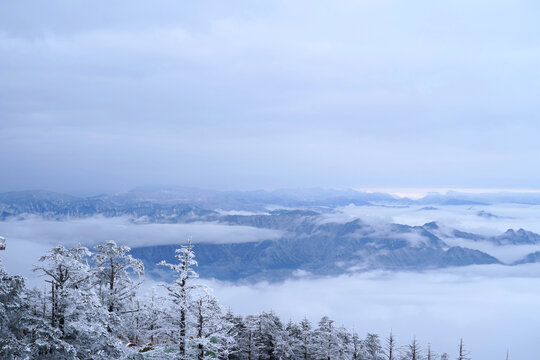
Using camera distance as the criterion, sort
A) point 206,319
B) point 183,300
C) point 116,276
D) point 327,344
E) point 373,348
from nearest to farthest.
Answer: point 183,300 → point 206,319 → point 116,276 → point 327,344 → point 373,348

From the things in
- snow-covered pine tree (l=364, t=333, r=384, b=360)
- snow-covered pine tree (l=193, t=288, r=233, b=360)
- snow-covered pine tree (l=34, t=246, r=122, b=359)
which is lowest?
snow-covered pine tree (l=364, t=333, r=384, b=360)

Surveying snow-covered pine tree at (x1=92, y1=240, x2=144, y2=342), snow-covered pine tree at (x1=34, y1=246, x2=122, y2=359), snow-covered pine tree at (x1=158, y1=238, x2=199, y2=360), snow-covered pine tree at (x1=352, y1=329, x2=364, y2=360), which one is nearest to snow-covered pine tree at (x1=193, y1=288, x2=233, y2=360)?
snow-covered pine tree at (x1=158, y1=238, x2=199, y2=360)

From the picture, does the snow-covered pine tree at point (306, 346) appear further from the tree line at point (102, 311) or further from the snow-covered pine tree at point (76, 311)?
the snow-covered pine tree at point (76, 311)

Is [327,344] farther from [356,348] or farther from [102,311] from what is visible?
[102,311]

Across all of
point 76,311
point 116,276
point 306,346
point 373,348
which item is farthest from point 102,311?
point 373,348

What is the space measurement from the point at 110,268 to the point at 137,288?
6.97 feet

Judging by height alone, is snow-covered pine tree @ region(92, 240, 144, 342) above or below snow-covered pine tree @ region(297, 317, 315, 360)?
above

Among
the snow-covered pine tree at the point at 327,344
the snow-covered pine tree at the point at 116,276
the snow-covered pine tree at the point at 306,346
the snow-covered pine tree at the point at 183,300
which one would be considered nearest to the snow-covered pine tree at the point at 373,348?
the snow-covered pine tree at the point at 306,346

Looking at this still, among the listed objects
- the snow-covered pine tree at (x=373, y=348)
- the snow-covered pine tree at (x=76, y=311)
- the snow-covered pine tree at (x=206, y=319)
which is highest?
the snow-covered pine tree at (x=76, y=311)

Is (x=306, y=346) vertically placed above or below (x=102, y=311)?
below

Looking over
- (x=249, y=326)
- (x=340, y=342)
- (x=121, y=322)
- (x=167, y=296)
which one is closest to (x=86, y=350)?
(x=121, y=322)

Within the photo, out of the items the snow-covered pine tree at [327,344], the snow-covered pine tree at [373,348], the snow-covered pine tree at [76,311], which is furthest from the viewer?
the snow-covered pine tree at [373,348]

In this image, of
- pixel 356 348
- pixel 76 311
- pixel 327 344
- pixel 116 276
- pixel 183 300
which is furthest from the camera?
pixel 356 348

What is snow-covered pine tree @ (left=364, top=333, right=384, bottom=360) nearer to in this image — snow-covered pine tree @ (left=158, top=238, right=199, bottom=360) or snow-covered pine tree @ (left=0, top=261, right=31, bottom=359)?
snow-covered pine tree @ (left=158, top=238, right=199, bottom=360)
